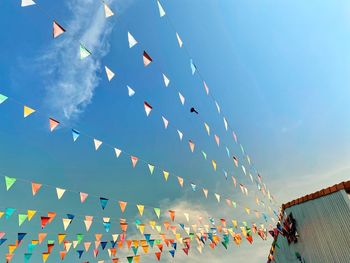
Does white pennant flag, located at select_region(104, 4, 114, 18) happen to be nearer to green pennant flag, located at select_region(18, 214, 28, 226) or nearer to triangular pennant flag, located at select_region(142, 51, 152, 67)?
triangular pennant flag, located at select_region(142, 51, 152, 67)

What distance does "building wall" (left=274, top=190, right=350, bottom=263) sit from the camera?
1402 cm

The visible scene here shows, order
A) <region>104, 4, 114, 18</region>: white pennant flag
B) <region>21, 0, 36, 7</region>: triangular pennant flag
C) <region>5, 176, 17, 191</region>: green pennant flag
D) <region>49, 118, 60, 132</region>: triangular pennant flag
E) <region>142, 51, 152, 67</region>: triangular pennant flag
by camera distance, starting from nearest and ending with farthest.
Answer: <region>21, 0, 36, 7</region>: triangular pennant flag → <region>104, 4, 114, 18</region>: white pennant flag → <region>142, 51, 152, 67</region>: triangular pennant flag → <region>49, 118, 60, 132</region>: triangular pennant flag → <region>5, 176, 17, 191</region>: green pennant flag

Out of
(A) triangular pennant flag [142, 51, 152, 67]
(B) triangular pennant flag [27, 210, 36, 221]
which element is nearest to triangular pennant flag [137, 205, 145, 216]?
→ (B) triangular pennant flag [27, 210, 36, 221]

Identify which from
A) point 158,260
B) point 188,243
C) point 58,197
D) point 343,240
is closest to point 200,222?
point 188,243

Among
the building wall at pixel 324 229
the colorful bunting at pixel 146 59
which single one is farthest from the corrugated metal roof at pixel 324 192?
the colorful bunting at pixel 146 59

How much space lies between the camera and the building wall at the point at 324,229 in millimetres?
14017

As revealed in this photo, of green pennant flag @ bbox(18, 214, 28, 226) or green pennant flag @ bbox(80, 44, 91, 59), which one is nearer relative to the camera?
green pennant flag @ bbox(80, 44, 91, 59)

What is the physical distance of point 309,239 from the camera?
16.8 metres

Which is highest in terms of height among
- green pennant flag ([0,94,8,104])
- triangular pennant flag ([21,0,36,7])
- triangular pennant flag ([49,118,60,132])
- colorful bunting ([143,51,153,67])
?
colorful bunting ([143,51,153,67])

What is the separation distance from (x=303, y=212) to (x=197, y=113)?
36.6ft

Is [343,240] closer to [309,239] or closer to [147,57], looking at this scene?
[309,239]

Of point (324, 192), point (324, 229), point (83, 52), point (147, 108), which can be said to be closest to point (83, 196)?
point (147, 108)

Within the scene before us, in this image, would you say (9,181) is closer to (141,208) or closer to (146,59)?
(141,208)

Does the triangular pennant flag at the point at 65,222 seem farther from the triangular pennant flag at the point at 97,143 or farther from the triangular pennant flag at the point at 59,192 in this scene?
the triangular pennant flag at the point at 97,143
